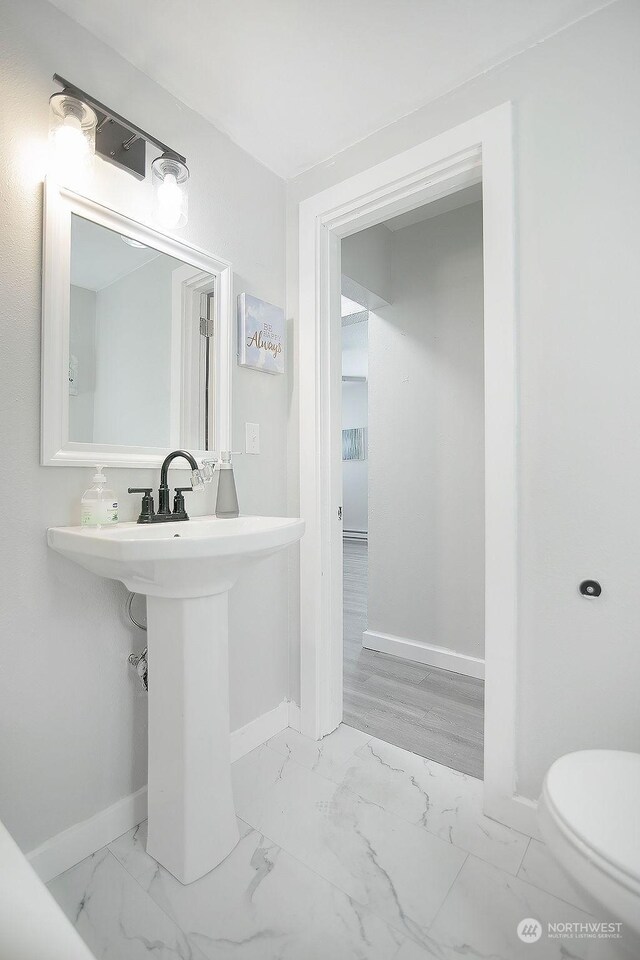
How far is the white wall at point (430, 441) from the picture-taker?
2395 millimetres

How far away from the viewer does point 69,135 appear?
1175 millimetres

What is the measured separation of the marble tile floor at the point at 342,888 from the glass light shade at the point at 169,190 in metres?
1.79

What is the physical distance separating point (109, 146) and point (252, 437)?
0.96 m

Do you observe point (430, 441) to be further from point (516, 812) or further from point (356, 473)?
point (356, 473)

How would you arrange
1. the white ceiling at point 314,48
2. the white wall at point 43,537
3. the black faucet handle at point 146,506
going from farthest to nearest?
1. the black faucet handle at point 146,506
2. the white ceiling at point 314,48
3. the white wall at point 43,537

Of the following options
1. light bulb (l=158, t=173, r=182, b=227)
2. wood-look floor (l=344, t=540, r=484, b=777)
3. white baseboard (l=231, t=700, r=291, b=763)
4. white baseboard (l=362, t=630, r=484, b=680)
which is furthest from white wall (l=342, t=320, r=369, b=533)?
light bulb (l=158, t=173, r=182, b=227)

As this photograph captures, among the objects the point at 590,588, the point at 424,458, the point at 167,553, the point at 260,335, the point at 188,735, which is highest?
the point at 260,335

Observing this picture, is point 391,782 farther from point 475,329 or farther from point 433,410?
point 475,329

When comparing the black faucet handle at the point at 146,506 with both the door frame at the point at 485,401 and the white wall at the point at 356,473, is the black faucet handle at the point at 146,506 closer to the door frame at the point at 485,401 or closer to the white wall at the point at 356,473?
the door frame at the point at 485,401

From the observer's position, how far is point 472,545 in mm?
2385

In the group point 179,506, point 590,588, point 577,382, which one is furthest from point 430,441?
point 179,506

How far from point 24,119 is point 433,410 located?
1.99m

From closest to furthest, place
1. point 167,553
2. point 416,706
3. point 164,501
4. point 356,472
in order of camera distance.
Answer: point 167,553
point 164,501
point 416,706
point 356,472

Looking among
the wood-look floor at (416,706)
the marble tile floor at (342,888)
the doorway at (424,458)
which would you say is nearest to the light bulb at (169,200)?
the doorway at (424,458)
